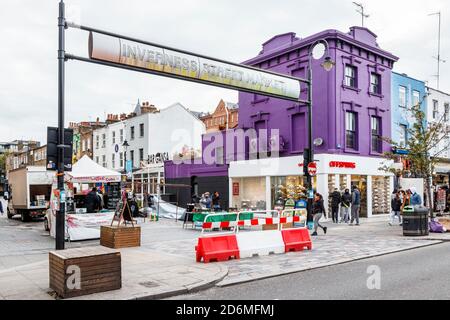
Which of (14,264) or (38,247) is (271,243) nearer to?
(14,264)

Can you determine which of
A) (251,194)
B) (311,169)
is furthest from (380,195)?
(311,169)

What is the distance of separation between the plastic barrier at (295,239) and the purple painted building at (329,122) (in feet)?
30.6

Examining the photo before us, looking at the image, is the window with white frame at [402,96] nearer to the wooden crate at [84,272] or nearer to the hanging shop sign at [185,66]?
the hanging shop sign at [185,66]

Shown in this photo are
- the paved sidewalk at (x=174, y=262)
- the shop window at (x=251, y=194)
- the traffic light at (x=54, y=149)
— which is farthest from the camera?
the shop window at (x=251, y=194)

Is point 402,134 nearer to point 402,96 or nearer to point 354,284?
point 402,96

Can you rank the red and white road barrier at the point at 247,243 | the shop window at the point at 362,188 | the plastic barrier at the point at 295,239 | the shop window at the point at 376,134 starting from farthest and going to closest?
the shop window at the point at 376,134
the shop window at the point at 362,188
the plastic barrier at the point at 295,239
the red and white road barrier at the point at 247,243

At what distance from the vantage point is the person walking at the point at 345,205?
21.4 m

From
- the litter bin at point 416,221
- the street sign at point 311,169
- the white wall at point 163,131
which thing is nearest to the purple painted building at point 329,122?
the street sign at point 311,169

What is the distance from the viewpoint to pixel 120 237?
12.9 m
